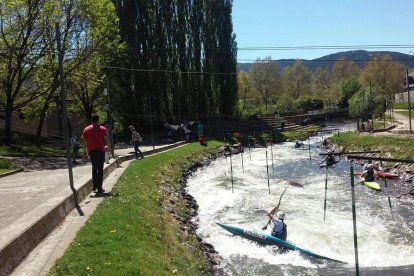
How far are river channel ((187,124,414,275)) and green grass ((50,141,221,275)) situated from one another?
172 centimetres

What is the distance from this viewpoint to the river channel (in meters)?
13.8

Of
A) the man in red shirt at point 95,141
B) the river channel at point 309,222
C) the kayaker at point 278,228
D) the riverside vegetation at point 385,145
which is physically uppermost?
the man in red shirt at point 95,141

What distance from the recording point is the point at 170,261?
1027 centimetres

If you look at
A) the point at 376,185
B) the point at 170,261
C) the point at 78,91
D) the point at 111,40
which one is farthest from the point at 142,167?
the point at 78,91

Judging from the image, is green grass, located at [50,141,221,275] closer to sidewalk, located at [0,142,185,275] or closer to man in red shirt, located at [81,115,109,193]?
sidewalk, located at [0,142,185,275]

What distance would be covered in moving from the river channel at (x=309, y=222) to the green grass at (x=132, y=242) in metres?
1.72

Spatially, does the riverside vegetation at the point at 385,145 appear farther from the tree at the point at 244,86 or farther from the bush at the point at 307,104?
the tree at the point at 244,86

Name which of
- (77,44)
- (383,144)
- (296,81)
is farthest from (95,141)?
(296,81)

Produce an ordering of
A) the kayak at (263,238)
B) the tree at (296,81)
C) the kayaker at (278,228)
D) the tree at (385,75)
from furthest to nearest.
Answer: the tree at (296,81) < the tree at (385,75) < the kayaker at (278,228) < the kayak at (263,238)

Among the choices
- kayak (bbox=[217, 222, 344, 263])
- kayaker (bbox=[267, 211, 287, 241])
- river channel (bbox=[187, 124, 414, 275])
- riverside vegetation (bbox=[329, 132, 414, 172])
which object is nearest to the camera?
river channel (bbox=[187, 124, 414, 275])

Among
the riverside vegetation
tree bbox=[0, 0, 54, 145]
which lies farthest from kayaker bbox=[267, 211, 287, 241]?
tree bbox=[0, 0, 54, 145]

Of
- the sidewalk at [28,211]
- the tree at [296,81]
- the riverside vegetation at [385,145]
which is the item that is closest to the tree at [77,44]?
the sidewalk at [28,211]

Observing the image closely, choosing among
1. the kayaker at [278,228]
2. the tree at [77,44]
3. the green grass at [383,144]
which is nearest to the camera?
the kayaker at [278,228]

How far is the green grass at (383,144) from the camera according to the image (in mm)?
32156
